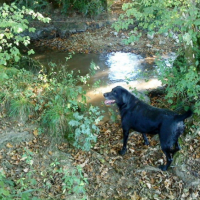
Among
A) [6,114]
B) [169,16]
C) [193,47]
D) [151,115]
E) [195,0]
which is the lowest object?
[6,114]

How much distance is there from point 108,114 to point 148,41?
659 cm

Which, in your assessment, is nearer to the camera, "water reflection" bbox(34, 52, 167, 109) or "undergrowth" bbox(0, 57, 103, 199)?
"undergrowth" bbox(0, 57, 103, 199)

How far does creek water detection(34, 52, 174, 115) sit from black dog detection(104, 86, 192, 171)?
237 cm

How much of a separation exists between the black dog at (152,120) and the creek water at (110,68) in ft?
7.76

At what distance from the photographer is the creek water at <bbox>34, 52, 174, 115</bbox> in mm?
7809

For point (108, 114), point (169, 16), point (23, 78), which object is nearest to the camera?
point (169, 16)

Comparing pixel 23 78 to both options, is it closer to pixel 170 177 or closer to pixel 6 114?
pixel 6 114

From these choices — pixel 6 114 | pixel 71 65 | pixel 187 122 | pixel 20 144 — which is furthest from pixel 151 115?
pixel 71 65

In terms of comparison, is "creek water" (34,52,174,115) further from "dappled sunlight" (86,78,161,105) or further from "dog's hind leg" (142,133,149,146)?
"dog's hind leg" (142,133,149,146)

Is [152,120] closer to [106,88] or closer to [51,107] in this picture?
[51,107]

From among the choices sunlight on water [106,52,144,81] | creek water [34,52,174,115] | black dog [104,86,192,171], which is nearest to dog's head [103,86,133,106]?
black dog [104,86,192,171]

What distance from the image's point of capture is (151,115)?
4180 mm

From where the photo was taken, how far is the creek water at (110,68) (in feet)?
25.6

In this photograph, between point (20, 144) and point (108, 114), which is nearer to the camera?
point (20, 144)
